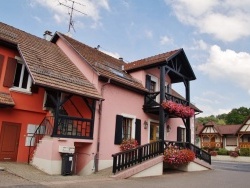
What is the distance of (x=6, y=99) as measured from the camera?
11.7 meters

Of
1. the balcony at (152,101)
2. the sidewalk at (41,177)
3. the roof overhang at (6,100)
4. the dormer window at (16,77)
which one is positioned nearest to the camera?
the sidewalk at (41,177)

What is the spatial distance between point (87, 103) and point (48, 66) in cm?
252

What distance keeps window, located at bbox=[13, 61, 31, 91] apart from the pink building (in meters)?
0.87

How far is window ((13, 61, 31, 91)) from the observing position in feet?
42.2

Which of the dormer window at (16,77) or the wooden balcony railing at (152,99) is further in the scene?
the wooden balcony railing at (152,99)

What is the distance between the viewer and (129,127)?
1486cm

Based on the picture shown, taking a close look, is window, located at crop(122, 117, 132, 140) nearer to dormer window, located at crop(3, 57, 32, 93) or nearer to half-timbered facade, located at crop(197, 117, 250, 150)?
dormer window, located at crop(3, 57, 32, 93)

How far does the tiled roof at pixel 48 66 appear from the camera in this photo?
10992mm

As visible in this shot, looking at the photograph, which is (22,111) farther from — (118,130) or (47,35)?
(47,35)

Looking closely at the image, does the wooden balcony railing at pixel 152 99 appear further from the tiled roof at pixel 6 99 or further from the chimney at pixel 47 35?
the chimney at pixel 47 35

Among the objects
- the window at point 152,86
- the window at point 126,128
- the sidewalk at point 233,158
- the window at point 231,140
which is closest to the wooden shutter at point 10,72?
the window at point 126,128

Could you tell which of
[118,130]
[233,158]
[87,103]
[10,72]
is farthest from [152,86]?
[233,158]

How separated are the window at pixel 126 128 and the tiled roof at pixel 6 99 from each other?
19.3 ft

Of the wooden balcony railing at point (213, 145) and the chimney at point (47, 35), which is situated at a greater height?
the chimney at point (47, 35)
